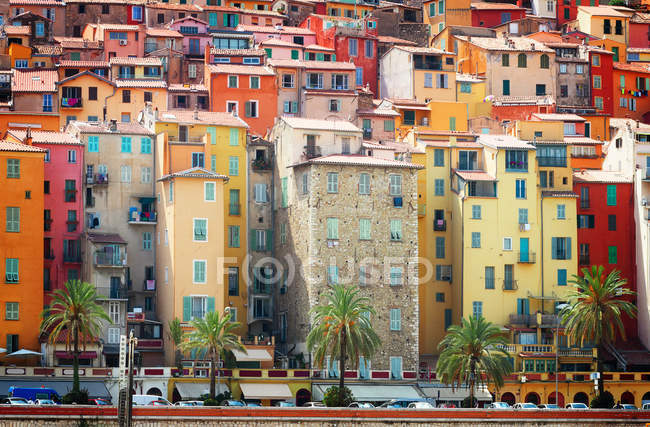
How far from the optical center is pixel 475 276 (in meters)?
119

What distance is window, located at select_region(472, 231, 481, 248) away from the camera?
119500mm

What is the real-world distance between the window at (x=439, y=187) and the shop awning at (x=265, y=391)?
919 inches

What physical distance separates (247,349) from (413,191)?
677 inches

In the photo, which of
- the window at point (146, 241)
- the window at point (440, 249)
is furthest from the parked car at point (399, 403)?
the window at point (146, 241)

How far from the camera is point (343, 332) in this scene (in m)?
103

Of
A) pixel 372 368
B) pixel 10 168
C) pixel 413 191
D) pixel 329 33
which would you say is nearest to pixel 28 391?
pixel 10 168

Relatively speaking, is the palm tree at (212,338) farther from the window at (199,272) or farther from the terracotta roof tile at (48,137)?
the terracotta roof tile at (48,137)

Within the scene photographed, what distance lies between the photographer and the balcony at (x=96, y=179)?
381 ft

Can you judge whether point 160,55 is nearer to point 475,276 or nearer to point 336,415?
point 475,276

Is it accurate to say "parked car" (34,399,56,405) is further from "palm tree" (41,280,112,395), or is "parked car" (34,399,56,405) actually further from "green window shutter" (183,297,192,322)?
"green window shutter" (183,297,192,322)

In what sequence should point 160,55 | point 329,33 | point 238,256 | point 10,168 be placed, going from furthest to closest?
1. point 329,33
2. point 160,55
3. point 238,256
4. point 10,168

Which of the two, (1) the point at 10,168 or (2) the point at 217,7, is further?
(2) the point at 217,7

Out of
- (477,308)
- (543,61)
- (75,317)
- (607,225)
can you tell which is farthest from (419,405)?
(543,61)

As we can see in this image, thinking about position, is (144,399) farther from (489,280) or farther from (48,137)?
(489,280)
